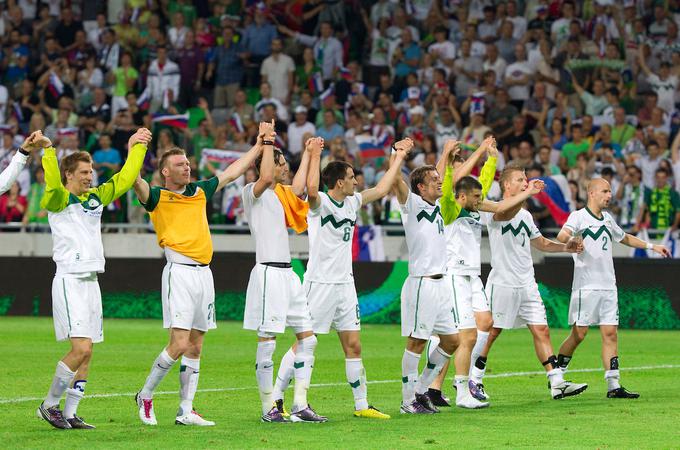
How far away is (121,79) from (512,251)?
17.1 meters

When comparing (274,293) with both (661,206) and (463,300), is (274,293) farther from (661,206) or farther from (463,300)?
(661,206)

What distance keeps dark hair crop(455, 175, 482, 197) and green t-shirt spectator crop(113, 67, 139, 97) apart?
17016 mm

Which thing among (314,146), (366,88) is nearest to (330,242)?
(314,146)

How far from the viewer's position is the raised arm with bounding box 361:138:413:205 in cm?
1159

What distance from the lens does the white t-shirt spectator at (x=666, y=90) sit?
82.6 ft

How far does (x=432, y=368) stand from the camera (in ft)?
39.2

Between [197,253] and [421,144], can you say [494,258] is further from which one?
[421,144]

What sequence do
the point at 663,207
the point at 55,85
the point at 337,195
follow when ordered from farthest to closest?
the point at 55,85 → the point at 663,207 → the point at 337,195

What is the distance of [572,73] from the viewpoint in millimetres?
25781

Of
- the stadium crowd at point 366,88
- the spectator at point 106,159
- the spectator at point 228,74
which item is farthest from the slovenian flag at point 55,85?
the spectator at point 228,74

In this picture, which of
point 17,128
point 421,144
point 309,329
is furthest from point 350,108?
point 309,329

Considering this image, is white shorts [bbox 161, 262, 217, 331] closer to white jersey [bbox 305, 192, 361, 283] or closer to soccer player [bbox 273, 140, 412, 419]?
soccer player [bbox 273, 140, 412, 419]

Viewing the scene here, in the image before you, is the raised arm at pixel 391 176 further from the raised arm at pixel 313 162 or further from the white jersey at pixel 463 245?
the white jersey at pixel 463 245

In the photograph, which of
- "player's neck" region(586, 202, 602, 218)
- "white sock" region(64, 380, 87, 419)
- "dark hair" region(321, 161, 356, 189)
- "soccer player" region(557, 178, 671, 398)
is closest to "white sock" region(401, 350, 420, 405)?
"dark hair" region(321, 161, 356, 189)
